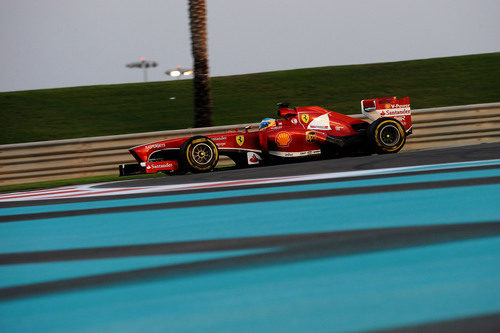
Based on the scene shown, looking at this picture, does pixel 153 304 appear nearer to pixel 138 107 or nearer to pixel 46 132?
pixel 46 132

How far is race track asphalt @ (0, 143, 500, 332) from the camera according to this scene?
2.24 meters

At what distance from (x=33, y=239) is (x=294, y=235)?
1989mm

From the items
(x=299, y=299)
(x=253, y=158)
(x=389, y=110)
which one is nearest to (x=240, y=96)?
(x=389, y=110)

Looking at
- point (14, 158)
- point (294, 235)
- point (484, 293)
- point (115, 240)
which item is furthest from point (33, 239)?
point (14, 158)

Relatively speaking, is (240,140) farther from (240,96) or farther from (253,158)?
(240,96)

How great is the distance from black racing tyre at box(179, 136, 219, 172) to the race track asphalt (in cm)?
344

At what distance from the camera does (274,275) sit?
2760mm

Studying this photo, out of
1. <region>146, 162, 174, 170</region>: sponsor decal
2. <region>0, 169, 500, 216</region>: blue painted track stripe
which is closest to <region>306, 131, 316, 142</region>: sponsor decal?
<region>146, 162, 174, 170</region>: sponsor decal

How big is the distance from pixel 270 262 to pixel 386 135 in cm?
754

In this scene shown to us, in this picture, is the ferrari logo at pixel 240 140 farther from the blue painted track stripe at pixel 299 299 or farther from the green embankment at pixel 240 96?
the blue painted track stripe at pixel 299 299

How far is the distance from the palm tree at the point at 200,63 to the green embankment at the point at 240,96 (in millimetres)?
1426

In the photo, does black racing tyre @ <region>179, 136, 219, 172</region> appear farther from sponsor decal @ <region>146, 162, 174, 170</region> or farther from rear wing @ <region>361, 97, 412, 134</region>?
rear wing @ <region>361, 97, 412, 134</region>

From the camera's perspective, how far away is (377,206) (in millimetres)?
4492

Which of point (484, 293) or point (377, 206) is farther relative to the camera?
point (377, 206)
